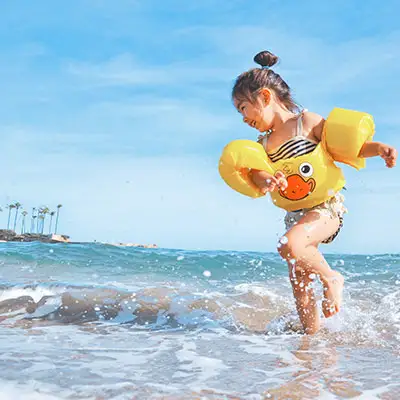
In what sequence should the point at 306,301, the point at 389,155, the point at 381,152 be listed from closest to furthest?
the point at 389,155 → the point at 381,152 → the point at 306,301

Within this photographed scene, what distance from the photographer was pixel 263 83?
442cm

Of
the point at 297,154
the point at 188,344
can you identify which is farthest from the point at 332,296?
the point at 188,344

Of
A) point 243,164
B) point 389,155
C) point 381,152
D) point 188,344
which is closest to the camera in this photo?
point 188,344

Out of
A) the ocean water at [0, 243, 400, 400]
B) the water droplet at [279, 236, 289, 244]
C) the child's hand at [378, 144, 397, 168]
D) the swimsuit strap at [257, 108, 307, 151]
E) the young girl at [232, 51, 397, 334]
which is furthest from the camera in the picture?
the swimsuit strap at [257, 108, 307, 151]

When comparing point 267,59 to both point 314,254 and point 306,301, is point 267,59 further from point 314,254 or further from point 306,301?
point 306,301

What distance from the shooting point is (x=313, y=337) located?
414 centimetres

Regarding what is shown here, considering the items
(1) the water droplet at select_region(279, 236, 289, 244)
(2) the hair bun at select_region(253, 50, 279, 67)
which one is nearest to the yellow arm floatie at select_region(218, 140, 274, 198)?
(1) the water droplet at select_region(279, 236, 289, 244)

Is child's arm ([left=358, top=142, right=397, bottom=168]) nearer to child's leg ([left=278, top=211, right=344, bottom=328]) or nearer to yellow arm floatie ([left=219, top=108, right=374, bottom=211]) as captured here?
yellow arm floatie ([left=219, top=108, right=374, bottom=211])

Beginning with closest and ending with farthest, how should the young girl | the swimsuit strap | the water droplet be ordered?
the water droplet → the young girl → the swimsuit strap

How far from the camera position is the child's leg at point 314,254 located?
416 cm

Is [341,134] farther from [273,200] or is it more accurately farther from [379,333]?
[379,333]

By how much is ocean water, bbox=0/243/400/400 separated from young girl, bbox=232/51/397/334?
0.33 m

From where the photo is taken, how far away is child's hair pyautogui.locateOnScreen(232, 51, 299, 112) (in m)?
4.40

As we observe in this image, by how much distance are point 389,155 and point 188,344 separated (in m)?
1.91
